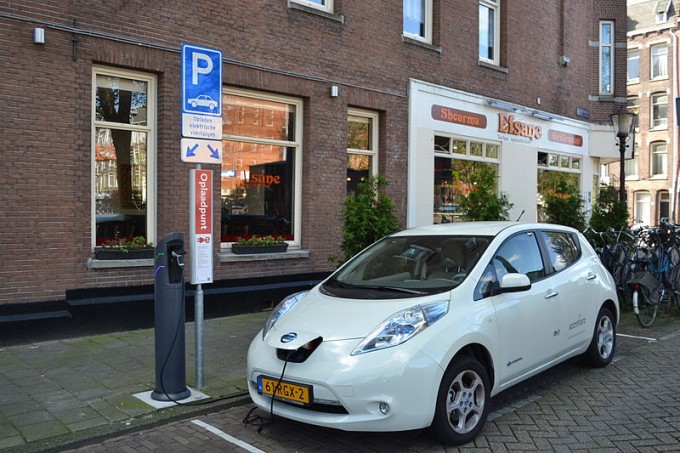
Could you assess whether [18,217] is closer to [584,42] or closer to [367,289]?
[367,289]

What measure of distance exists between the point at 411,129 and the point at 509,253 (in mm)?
7471

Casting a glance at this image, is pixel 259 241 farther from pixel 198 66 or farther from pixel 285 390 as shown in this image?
pixel 285 390

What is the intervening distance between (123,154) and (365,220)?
3726 millimetres

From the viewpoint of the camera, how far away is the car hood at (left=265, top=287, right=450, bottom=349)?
4242 mm

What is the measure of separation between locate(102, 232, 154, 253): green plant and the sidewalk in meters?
1.18

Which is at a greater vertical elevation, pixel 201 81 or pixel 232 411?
pixel 201 81

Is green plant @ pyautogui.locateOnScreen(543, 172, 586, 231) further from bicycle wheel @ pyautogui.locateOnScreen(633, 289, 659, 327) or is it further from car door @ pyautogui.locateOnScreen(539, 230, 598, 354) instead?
car door @ pyautogui.locateOnScreen(539, 230, 598, 354)

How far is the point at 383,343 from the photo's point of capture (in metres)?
4.11

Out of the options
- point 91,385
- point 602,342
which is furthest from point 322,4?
point 91,385

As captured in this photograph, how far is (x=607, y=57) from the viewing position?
779 inches

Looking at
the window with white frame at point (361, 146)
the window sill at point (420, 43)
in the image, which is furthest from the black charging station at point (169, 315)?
the window sill at point (420, 43)

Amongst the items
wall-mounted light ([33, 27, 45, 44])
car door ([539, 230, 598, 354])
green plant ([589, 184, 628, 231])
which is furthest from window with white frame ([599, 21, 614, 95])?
wall-mounted light ([33, 27, 45, 44])

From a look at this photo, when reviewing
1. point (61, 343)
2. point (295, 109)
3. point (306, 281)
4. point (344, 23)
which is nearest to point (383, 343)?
point (61, 343)

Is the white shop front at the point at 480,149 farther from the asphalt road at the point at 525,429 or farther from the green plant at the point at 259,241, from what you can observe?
the asphalt road at the point at 525,429
